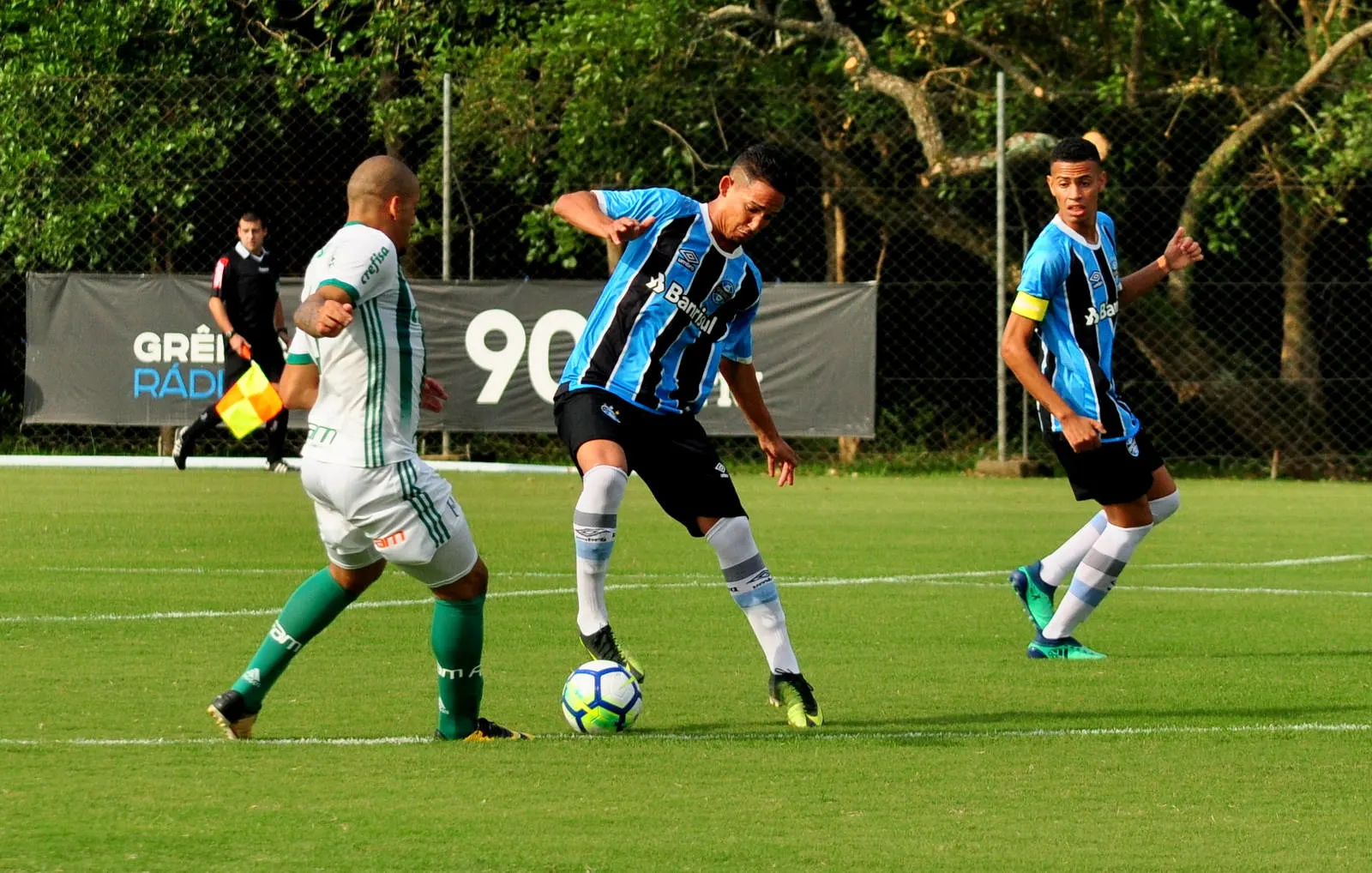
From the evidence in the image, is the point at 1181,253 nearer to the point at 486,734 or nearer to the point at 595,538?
the point at 595,538

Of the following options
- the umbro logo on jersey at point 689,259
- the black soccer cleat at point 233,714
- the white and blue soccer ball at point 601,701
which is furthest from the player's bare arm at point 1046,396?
the black soccer cleat at point 233,714

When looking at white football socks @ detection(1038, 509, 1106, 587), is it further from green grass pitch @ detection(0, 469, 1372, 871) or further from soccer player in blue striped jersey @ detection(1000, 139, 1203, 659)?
green grass pitch @ detection(0, 469, 1372, 871)

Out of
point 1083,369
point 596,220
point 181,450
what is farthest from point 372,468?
point 181,450

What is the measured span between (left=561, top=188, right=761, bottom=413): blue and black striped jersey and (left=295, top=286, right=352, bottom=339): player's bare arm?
5.38 ft

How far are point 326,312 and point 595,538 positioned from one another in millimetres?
1632

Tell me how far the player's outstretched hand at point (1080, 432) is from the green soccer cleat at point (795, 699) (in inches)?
69.5

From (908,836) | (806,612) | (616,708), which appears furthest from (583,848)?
(806,612)

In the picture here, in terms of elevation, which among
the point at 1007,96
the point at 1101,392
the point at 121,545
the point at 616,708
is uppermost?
the point at 1007,96

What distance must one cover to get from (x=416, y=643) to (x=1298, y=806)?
3937 millimetres

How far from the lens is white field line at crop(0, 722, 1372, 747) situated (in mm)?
5723

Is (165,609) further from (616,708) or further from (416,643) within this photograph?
(616,708)

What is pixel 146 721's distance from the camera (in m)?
6.12

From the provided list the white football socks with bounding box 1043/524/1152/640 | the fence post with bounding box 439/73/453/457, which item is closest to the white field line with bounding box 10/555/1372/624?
the white football socks with bounding box 1043/524/1152/640

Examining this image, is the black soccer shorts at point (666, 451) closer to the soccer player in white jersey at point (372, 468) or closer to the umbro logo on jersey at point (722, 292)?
the umbro logo on jersey at point (722, 292)
